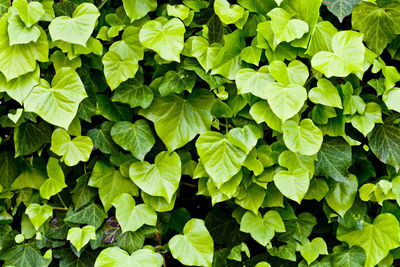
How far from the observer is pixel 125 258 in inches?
57.1

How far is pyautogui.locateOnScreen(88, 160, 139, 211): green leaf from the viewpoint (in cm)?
154

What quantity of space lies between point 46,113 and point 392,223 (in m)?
1.27

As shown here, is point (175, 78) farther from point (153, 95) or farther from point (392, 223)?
point (392, 223)

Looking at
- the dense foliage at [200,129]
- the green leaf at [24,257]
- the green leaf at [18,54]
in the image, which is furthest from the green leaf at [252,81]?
the green leaf at [24,257]

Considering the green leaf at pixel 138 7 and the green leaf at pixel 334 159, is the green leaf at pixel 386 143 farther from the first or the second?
the green leaf at pixel 138 7

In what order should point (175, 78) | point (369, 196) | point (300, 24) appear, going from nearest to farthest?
point (300, 24) → point (175, 78) → point (369, 196)

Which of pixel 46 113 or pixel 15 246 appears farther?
pixel 15 246

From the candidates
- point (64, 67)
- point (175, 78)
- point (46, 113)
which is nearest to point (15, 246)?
point (46, 113)

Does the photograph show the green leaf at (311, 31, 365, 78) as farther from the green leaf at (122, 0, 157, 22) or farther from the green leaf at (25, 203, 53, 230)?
the green leaf at (25, 203, 53, 230)

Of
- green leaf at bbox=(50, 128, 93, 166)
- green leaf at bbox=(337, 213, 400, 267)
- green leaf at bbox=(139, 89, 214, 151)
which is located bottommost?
green leaf at bbox=(337, 213, 400, 267)

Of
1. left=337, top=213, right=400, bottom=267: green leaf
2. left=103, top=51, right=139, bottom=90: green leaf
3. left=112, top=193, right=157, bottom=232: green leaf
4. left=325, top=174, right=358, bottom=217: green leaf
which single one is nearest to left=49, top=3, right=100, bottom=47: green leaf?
left=103, top=51, right=139, bottom=90: green leaf

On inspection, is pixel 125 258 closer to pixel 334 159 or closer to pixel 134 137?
pixel 134 137

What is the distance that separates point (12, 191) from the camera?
5.39ft

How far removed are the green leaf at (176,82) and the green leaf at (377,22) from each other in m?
0.58
